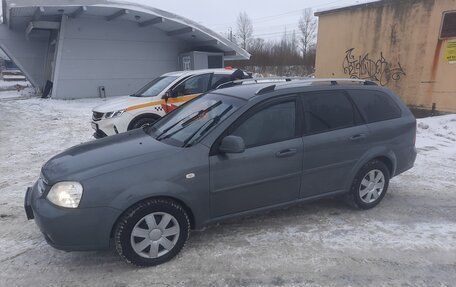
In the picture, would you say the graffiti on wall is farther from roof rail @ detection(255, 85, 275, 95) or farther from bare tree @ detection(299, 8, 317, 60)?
bare tree @ detection(299, 8, 317, 60)

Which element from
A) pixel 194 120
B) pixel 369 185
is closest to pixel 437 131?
pixel 369 185

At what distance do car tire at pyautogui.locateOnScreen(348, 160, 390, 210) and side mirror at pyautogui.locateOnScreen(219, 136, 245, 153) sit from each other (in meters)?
1.76

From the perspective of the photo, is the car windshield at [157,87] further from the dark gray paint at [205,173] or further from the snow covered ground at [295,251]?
the dark gray paint at [205,173]

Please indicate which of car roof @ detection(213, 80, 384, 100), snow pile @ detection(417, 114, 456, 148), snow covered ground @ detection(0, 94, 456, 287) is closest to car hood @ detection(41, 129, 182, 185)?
snow covered ground @ detection(0, 94, 456, 287)

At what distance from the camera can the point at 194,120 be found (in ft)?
12.9

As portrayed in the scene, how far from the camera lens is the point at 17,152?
7.72 metres

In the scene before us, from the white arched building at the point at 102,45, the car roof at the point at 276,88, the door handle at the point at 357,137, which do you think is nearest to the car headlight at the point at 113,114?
the car roof at the point at 276,88

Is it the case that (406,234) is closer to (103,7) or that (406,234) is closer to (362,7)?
(362,7)

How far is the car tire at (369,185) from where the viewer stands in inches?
172

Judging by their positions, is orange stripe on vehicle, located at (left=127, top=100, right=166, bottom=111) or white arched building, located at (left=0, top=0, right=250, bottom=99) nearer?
orange stripe on vehicle, located at (left=127, top=100, right=166, bottom=111)

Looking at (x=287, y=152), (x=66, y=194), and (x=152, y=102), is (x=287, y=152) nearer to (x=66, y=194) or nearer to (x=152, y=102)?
(x=66, y=194)

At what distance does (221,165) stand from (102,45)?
1695 centimetres

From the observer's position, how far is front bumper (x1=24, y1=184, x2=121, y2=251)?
3.04 m

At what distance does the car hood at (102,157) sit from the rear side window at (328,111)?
1.55m
